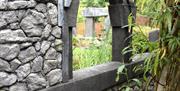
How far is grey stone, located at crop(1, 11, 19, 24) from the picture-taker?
9.61ft

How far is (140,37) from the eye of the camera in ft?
7.53

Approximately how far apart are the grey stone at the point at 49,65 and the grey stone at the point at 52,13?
1.26 ft

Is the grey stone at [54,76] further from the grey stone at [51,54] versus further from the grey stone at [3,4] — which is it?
the grey stone at [3,4]

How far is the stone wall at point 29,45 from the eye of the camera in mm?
2984

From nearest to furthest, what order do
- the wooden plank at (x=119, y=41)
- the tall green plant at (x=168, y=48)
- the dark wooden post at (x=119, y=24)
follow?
the tall green plant at (x=168, y=48), the dark wooden post at (x=119, y=24), the wooden plank at (x=119, y=41)

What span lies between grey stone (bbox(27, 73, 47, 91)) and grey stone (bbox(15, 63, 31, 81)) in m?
0.05

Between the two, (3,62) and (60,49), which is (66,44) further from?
(3,62)

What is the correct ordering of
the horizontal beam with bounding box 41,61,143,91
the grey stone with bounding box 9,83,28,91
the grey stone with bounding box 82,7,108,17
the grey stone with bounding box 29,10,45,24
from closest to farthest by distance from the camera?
the grey stone with bounding box 9,83,28,91 → the grey stone with bounding box 29,10,45,24 → the horizontal beam with bounding box 41,61,143,91 → the grey stone with bounding box 82,7,108,17

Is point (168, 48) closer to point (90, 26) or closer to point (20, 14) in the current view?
point (20, 14)

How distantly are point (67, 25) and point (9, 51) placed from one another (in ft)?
2.71

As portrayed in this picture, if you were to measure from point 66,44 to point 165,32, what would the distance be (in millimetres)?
1787

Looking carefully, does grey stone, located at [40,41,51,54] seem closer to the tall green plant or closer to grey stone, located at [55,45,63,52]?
grey stone, located at [55,45,63,52]

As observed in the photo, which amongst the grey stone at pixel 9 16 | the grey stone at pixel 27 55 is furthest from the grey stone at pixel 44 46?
the grey stone at pixel 9 16

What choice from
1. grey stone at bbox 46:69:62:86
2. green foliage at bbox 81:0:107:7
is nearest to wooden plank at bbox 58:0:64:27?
grey stone at bbox 46:69:62:86
